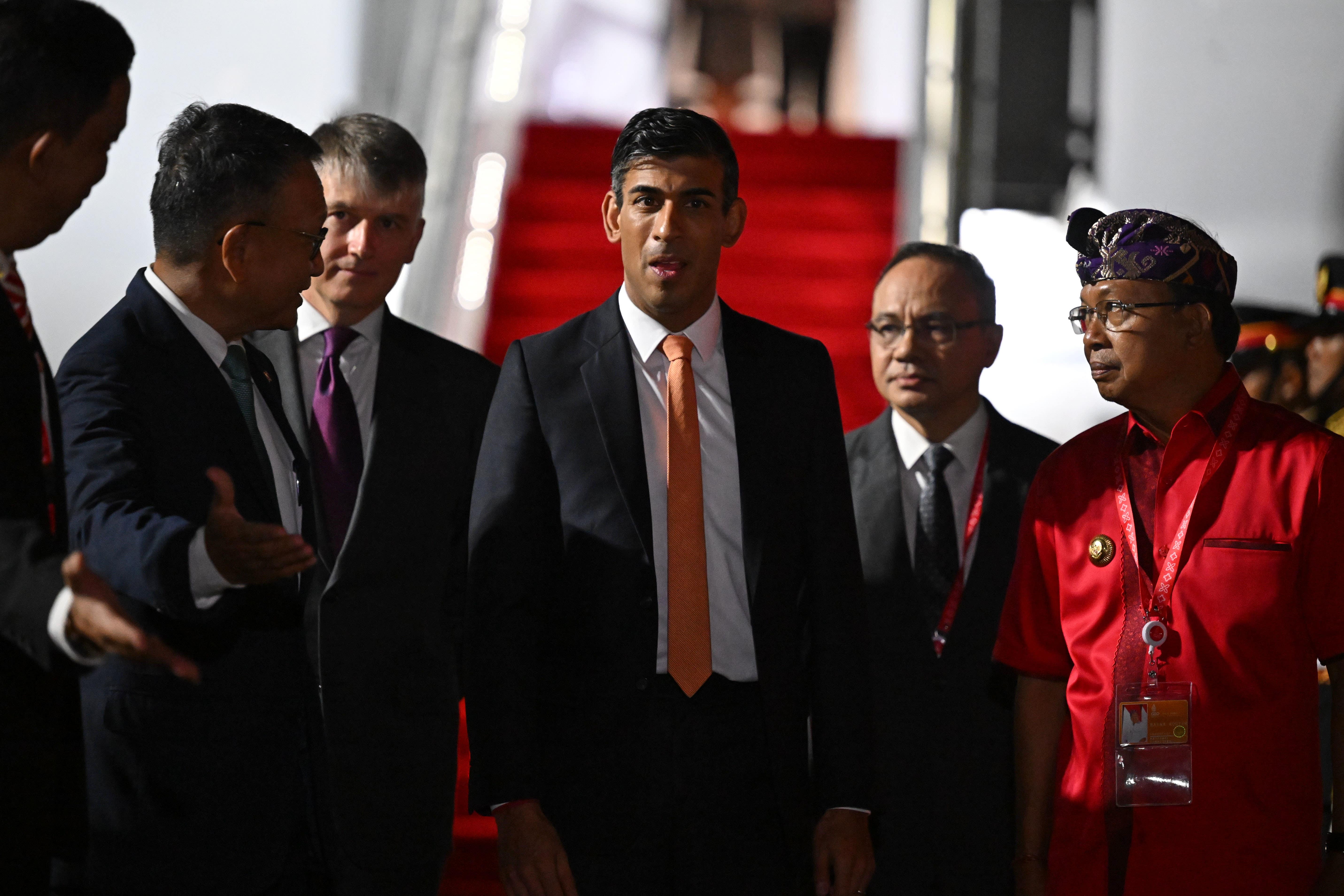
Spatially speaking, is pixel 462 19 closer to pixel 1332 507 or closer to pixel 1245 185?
pixel 1245 185

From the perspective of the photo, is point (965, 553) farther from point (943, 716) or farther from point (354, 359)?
point (354, 359)

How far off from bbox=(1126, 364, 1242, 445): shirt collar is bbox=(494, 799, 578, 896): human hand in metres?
1.31

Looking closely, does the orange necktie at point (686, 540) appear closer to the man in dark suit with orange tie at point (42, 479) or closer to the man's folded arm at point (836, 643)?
the man's folded arm at point (836, 643)

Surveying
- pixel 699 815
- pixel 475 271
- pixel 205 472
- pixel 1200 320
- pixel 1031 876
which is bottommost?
pixel 1031 876

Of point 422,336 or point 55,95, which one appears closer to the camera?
point 55,95

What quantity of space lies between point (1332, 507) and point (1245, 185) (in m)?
5.40

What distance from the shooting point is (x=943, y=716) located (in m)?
2.95

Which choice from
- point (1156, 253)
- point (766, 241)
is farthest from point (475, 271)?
point (1156, 253)

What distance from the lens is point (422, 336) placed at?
10.0ft

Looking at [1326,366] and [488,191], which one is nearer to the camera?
[1326,366]

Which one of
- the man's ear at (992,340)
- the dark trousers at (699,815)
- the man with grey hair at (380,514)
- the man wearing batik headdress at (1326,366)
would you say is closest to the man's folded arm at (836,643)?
the dark trousers at (699,815)

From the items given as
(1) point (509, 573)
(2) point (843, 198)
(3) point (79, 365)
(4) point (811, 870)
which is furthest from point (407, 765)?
(2) point (843, 198)

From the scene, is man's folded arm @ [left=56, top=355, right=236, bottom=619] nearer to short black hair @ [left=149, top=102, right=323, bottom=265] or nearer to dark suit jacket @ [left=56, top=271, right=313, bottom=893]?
dark suit jacket @ [left=56, top=271, right=313, bottom=893]

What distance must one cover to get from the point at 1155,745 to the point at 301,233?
68.1 inches
